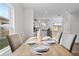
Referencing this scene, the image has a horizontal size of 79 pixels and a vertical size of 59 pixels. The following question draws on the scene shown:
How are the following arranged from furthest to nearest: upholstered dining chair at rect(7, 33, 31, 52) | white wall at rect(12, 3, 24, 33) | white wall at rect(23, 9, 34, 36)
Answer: white wall at rect(23, 9, 34, 36) < white wall at rect(12, 3, 24, 33) < upholstered dining chair at rect(7, 33, 31, 52)

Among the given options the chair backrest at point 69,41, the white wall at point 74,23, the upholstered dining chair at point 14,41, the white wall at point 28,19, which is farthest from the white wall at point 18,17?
the white wall at point 74,23

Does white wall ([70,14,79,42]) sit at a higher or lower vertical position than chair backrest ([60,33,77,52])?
higher

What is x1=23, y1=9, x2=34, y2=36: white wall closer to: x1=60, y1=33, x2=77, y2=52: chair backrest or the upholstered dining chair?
the upholstered dining chair

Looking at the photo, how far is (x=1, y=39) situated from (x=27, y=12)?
9.73ft

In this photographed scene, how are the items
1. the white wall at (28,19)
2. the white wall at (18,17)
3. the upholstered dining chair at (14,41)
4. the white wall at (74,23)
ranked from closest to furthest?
the upholstered dining chair at (14,41), the white wall at (18,17), the white wall at (28,19), the white wall at (74,23)

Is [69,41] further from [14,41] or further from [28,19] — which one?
[28,19]

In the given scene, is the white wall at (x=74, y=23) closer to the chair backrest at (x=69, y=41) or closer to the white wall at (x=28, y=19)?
the white wall at (x=28, y=19)

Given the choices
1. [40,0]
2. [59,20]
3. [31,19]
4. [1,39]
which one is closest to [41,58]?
[40,0]

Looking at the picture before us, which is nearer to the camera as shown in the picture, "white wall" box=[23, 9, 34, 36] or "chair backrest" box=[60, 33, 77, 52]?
"chair backrest" box=[60, 33, 77, 52]

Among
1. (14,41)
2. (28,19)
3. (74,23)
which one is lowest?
(14,41)

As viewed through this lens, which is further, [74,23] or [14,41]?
[74,23]

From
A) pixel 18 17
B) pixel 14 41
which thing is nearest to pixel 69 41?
pixel 14 41

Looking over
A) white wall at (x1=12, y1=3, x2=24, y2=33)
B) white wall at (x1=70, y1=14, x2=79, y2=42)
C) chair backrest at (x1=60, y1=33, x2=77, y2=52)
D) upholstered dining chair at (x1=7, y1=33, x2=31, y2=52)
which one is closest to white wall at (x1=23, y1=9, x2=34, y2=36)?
white wall at (x1=12, y1=3, x2=24, y2=33)

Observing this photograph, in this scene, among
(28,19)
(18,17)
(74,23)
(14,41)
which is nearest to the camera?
(14,41)
